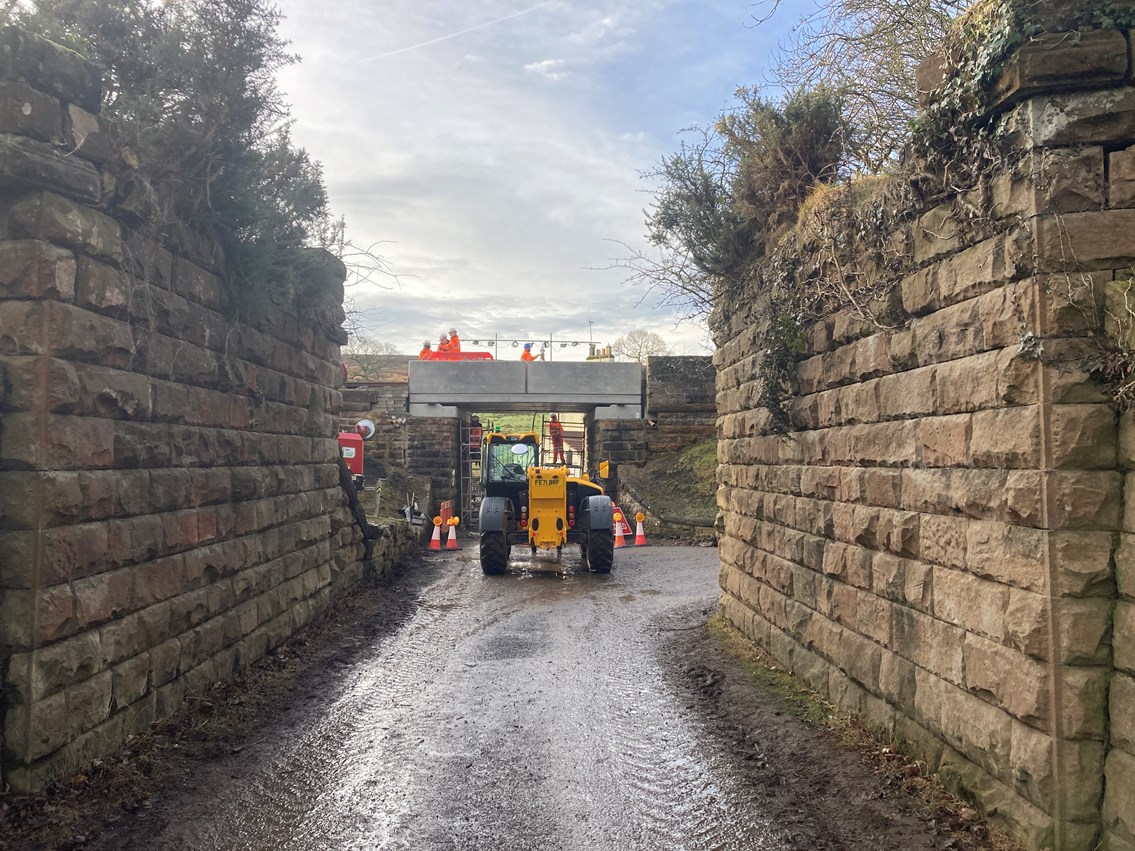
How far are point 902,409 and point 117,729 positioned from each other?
15.9 ft

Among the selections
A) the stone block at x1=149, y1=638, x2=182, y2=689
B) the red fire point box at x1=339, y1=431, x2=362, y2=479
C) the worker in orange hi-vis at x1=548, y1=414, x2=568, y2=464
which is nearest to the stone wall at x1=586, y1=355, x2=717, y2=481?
the worker in orange hi-vis at x1=548, y1=414, x2=568, y2=464

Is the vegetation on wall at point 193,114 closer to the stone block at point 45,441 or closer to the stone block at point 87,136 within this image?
the stone block at point 87,136

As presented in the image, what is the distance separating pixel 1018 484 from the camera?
3545 millimetres

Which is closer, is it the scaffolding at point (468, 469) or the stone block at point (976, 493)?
the stone block at point (976, 493)

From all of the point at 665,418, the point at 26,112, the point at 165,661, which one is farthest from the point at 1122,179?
the point at 665,418

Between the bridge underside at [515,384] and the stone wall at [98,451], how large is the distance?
1512cm

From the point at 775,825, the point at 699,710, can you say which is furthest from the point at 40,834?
the point at 699,710

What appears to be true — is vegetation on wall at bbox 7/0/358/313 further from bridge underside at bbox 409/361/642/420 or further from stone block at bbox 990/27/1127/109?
bridge underside at bbox 409/361/642/420

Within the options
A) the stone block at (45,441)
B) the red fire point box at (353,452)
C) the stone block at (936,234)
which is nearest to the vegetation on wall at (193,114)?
the stone block at (45,441)

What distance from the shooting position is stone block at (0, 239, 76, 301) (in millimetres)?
4215

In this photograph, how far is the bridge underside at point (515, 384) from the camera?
22.0 metres

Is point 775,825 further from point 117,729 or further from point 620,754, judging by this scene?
point 117,729

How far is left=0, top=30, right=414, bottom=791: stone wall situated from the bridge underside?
49.6ft

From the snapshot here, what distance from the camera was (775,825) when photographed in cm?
→ 407
